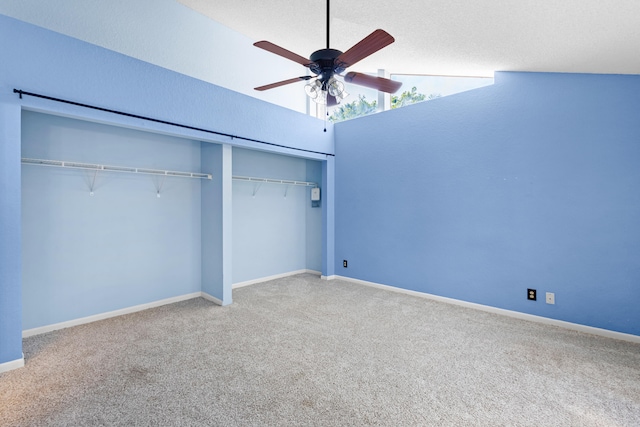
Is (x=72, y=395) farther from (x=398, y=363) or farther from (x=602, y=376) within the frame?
(x=602, y=376)

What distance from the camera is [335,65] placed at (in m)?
2.07

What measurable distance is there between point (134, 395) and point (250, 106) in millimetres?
3240

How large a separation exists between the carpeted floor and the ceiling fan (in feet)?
7.08

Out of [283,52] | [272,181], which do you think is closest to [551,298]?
[283,52]

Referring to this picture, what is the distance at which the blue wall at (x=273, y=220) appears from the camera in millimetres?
4418

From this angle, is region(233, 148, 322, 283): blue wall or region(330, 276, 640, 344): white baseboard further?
region(233, 148, 322, 283): blue wall

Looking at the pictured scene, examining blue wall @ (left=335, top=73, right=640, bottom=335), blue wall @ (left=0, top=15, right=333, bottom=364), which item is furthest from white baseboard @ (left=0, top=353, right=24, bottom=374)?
blue wall @ (left=335, top=73, right=640, bottom=335)

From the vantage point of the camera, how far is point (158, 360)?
2.33 metres

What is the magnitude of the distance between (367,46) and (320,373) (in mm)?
2299

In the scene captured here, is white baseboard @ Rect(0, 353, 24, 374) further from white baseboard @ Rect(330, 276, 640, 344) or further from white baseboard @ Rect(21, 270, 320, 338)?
white baseboard @ Rect(330, 276, 640, 344)

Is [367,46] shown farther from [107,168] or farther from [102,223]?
[102,223]

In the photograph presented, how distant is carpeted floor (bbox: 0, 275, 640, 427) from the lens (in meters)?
1.73

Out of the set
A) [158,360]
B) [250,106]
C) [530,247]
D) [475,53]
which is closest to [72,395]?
[158,360]

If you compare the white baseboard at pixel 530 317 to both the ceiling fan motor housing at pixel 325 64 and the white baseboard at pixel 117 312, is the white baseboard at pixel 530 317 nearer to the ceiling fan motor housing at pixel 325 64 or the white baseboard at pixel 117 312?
the white baseboard at pixel 117 312
